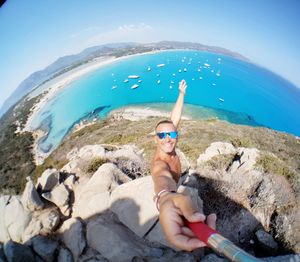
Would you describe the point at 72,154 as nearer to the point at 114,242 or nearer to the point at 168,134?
the point at 114,242

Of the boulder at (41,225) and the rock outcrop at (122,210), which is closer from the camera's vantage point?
the rock outcrop at (122,210)

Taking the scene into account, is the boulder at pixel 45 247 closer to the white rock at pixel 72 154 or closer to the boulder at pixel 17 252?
the boulder at pixel 17 252

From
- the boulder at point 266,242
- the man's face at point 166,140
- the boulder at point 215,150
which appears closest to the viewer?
the man's face at point 166,140

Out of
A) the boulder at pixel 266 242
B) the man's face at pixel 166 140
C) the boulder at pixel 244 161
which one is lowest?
the boulder at pixel 266 242

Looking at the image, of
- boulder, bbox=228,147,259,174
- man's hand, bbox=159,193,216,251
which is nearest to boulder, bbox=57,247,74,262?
man's hand, bbox=159,193,216,251

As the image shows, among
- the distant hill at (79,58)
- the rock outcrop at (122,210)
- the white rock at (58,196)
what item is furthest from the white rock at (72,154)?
the distant hill at (79,58)

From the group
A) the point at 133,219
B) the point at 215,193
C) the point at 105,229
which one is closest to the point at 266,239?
the point at 215,193
